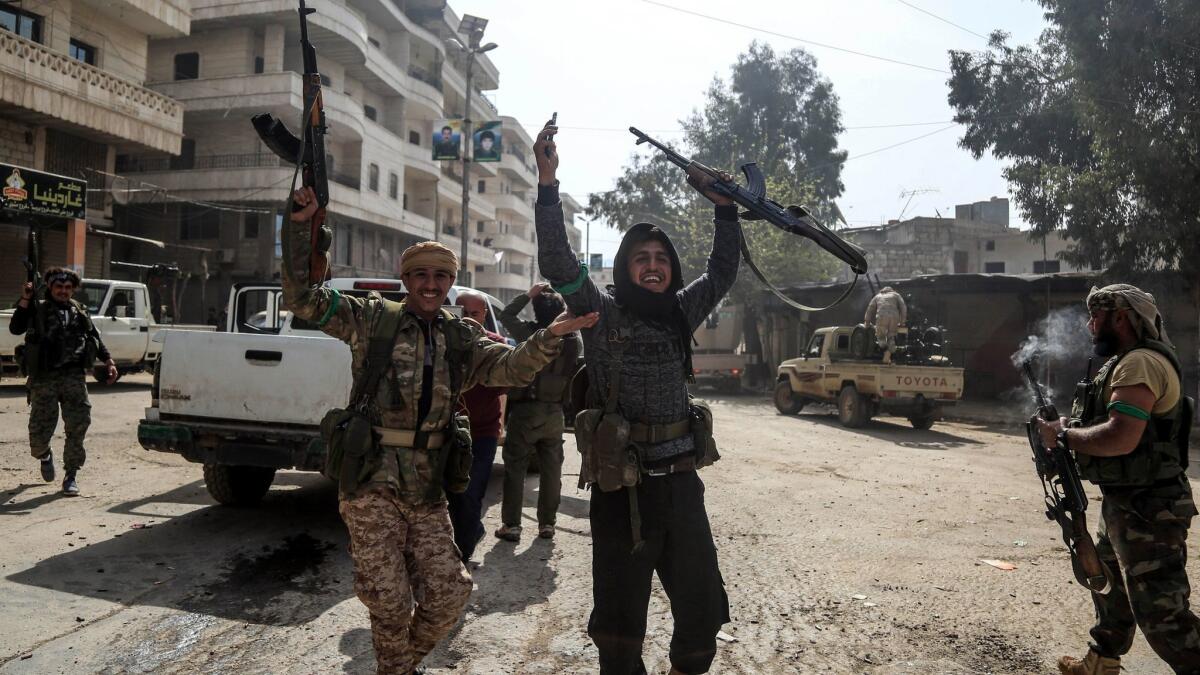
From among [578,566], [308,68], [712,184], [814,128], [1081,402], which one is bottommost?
[578,566]

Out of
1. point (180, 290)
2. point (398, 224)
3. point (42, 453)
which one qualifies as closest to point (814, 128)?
point (398, 224)

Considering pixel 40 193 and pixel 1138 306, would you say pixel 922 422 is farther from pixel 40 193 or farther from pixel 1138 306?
pixel 40 193

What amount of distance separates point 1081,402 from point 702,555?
1854 millimetres

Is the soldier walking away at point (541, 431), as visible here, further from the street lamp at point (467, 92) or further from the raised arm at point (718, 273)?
the street lamp at point (467, 92)

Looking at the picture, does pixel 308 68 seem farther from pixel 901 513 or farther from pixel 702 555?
pixel 901 513

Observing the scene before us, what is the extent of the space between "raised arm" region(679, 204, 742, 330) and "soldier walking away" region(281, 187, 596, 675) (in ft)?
2.14

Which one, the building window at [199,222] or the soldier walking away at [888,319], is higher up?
the building window at [199,222]

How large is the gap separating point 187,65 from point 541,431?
27.8m

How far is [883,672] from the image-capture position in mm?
3467

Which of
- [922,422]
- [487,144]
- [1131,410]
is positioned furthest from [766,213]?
[487,144]

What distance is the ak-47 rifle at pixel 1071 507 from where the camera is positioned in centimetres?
326

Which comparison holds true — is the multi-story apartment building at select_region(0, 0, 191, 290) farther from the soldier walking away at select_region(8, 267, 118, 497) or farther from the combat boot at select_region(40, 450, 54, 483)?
the combat boot at select_region(40, 450, 54, 483)

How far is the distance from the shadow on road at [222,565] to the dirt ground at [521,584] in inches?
0.7

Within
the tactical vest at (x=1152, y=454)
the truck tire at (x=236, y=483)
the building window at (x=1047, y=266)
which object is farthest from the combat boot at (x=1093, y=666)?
the building window at (x=1047, y=266)
